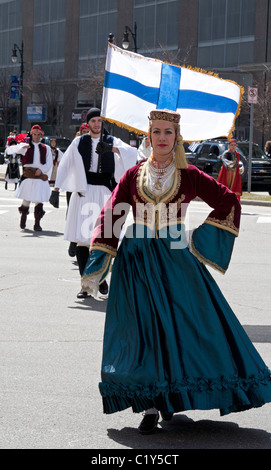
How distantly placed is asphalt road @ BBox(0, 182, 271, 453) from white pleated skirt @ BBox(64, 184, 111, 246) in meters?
0.61

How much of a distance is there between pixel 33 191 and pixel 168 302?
39.2 feet

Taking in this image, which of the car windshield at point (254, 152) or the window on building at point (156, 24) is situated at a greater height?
the window on building at point (156, 24)

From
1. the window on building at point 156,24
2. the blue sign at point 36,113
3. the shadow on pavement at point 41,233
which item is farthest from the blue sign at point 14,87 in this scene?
the shadow on pavement at point 41,233

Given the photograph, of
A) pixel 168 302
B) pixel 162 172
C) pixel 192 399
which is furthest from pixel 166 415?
pixel 162 172

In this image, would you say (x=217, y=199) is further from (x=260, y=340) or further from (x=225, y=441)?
(x=260, y=340)

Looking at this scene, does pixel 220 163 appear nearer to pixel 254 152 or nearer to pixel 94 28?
pixel 254 152

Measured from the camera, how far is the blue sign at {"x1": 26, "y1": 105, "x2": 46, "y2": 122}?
64.9 m

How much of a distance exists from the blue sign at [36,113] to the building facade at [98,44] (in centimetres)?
7

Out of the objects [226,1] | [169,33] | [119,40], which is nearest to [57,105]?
[119,40]

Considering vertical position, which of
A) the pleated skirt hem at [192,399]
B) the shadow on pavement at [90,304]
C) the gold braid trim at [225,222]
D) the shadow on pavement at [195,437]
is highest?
the gold braid trim at [225,222]

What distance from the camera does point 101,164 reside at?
922cm

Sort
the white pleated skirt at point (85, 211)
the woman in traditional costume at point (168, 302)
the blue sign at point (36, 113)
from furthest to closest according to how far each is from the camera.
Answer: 1. the blue sign at point (36, 113)
2. the white pleated skirt at point (85, 211)
3. the woman in traditional costume at point (168, 302)

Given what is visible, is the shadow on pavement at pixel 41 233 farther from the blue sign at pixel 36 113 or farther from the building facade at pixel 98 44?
the blue sign at pixel 36 113

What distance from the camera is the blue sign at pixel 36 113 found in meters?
64.9
